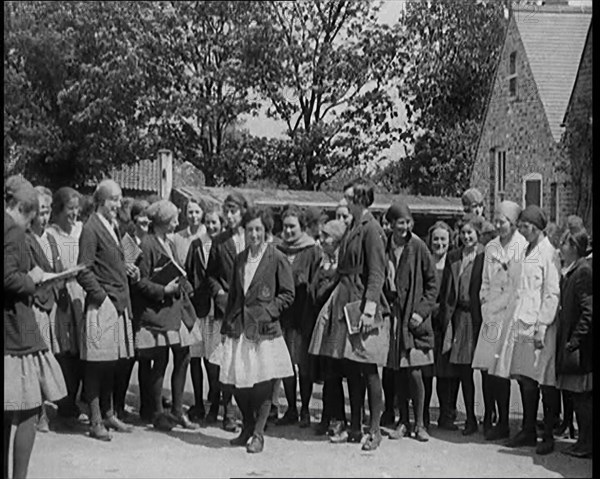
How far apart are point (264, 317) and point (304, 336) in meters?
0.58

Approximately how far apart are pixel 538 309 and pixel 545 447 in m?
0.59

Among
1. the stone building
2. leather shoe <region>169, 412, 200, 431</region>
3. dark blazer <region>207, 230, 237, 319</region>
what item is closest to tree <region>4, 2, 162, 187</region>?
dark blazer <region>207, 230, 237, 319</region>

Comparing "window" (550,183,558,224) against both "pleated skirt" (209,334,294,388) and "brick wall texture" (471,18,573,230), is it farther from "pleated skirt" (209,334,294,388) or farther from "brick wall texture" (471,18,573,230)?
"pleated skirt" (209,334,294,388)

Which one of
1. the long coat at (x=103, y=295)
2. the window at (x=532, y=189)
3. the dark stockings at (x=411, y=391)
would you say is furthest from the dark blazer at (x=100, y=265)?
the window at (x=532, y=189)

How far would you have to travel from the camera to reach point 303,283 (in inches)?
177

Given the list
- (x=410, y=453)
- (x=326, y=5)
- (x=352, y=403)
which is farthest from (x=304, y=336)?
(x=326, y=5)

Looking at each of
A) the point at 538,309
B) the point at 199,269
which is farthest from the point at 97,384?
the point at 538,309

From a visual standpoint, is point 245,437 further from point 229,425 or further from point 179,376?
point 179,376

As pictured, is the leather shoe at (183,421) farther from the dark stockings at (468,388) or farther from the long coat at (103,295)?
the dark stockings at (468,388)

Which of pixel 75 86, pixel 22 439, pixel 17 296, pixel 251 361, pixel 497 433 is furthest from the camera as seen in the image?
pixel 497 433

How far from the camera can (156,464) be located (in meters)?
3.94

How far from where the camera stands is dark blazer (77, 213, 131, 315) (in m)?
4.11

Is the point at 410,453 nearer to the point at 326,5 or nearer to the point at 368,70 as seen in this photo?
the point at 368,70

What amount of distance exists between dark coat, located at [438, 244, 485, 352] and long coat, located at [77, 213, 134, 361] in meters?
1.41
